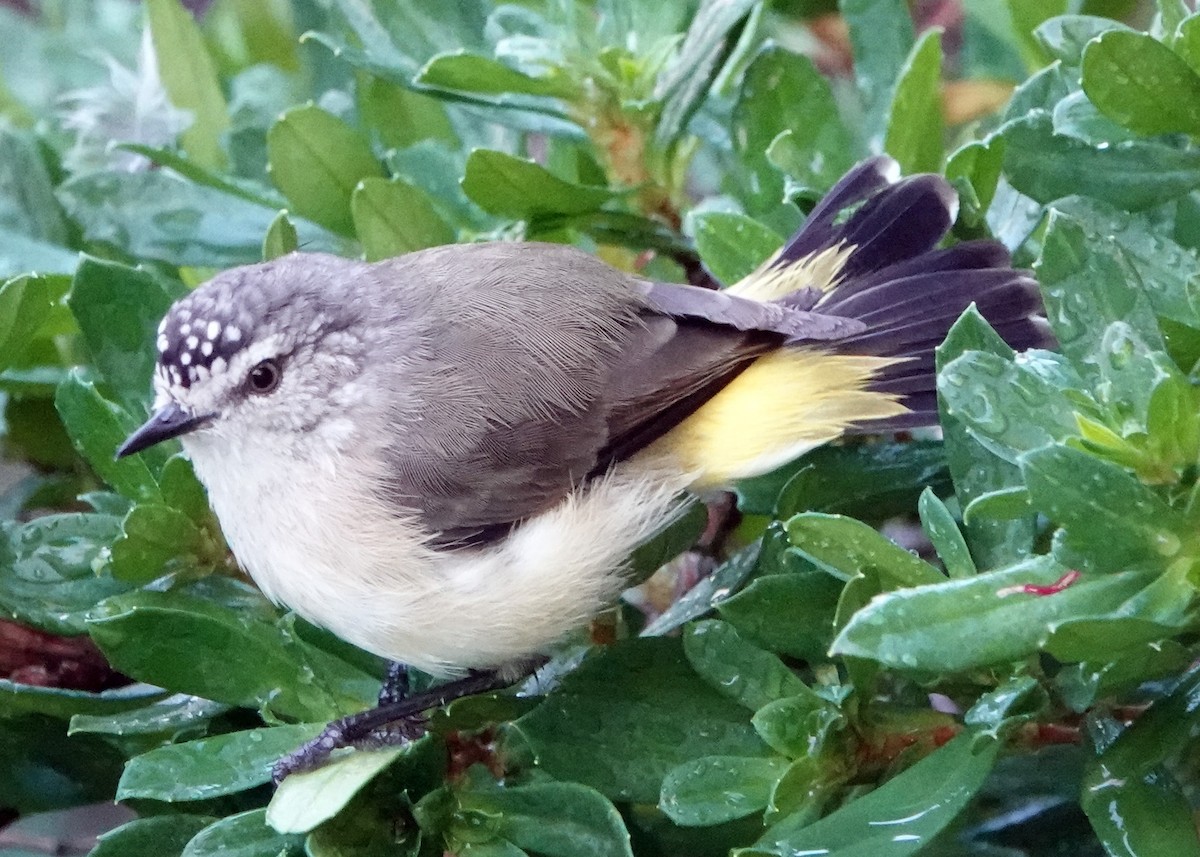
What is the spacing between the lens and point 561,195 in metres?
1.40

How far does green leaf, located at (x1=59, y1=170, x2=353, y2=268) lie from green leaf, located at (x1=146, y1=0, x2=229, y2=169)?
214 mm

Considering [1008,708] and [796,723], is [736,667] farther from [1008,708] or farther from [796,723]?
[1008,708]

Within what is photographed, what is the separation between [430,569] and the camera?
55.0 inches

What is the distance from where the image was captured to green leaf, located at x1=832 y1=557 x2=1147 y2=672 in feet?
2.71

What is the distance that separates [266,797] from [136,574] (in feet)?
0.87

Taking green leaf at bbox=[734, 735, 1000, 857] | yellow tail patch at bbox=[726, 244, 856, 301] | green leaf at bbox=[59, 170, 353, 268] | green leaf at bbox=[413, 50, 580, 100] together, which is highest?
green leaf at bbox=[413, 50, 580, 100]

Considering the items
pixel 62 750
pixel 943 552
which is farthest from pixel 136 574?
pixel 943 552

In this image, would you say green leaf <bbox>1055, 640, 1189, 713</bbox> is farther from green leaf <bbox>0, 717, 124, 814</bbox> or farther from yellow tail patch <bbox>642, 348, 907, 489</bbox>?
green leaf <bbox>0, 717, 124, 814</bbox>

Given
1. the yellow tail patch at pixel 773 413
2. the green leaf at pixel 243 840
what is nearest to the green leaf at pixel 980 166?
the yellow tail patch at pixel 773 413

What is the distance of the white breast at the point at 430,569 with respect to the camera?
1362 mm

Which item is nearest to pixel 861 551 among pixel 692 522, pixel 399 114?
pixel 692 522

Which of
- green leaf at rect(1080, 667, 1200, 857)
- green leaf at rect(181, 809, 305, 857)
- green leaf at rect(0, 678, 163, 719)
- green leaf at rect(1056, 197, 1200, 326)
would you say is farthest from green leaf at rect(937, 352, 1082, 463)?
green leaf at rect(0, 678, 163, 719)

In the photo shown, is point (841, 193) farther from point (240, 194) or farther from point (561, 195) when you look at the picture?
point (240, 194)

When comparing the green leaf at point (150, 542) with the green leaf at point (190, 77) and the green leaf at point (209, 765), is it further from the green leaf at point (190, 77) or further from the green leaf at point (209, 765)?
the green leaf at point (190, 77)
